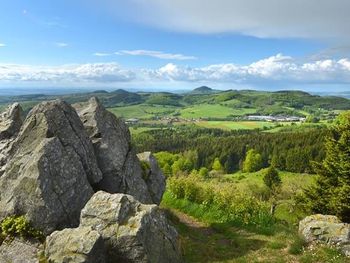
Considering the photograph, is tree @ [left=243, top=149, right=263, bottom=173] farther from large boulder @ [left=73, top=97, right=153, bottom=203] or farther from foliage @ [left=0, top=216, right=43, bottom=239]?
foliage @ [left=0, top=216, right=43, bottom=239]

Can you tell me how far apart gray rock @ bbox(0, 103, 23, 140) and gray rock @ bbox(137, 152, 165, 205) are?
9591 mm

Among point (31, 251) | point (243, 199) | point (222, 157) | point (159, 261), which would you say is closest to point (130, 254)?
point (159, 261)

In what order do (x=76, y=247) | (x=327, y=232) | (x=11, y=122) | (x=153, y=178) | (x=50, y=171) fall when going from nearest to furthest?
(x=76, y=247) → (x=50, y=171) → (x=327, y=232) → (x=11, y=122) → (x=153, y=178)

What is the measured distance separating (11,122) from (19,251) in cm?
1249

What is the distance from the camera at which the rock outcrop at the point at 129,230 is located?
1555 centimetres

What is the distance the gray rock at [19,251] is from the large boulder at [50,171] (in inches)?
45.7

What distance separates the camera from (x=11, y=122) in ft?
87.8

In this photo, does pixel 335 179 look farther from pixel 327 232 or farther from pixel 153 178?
pixel 153 178

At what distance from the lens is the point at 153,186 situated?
28953 mm

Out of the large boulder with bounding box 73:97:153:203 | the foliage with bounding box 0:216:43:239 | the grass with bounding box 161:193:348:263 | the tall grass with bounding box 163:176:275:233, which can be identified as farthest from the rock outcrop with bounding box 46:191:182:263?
the tall grass with bounding box 163:176:275:233

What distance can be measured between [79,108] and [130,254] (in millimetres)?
17211

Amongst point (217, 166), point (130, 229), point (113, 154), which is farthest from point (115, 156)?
point (217, 166)

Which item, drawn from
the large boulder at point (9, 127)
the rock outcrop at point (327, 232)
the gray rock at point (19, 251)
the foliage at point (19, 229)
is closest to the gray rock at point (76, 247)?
the gray rock at point (19, 251)

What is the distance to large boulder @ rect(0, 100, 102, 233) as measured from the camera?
1884 centimetres
